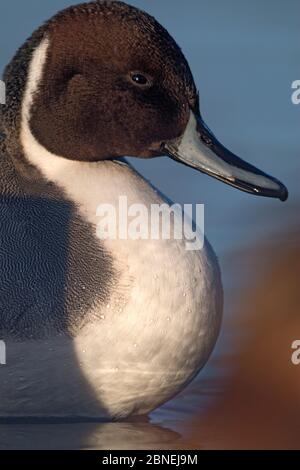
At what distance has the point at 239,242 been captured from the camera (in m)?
6.84

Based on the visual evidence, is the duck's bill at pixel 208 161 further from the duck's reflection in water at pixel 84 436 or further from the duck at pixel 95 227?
the duck's reflection in water at pixel 84 436

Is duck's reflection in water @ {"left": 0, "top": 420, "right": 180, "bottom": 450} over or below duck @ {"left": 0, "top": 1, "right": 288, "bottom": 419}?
below

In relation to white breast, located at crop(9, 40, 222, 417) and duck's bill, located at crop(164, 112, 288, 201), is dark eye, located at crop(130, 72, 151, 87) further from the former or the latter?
white breast, located at crop(9, 40, 222, 417)

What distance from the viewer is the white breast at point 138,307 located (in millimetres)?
4914

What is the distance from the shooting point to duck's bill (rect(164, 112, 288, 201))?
17.1 feet

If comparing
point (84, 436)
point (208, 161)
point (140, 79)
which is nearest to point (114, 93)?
point (140, 79)

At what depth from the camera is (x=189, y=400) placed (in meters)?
5.48

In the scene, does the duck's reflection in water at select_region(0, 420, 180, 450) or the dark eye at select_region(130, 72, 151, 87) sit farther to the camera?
the dark eye at select_region(130, 72, 151, 87)

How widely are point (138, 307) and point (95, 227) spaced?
1.01ft

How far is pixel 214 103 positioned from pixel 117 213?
3058mm

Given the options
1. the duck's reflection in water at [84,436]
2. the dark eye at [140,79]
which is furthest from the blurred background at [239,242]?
the dark eye at [140,79]

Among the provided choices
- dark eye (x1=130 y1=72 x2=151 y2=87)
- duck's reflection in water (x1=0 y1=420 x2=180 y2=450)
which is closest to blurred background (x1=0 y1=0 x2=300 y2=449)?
duck's reflection in water (x1=0 y1=420 x2=180 y2=450)

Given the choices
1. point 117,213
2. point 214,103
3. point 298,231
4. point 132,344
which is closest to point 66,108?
point 117,213
